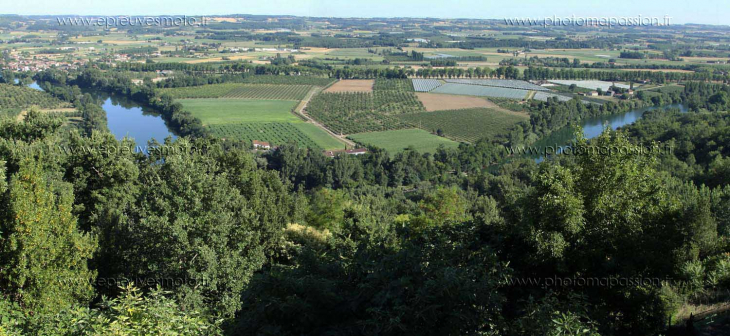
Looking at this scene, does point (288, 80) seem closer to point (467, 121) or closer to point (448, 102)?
point (448, 102)

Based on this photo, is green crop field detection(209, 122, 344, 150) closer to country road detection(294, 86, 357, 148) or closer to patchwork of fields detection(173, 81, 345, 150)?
patchwork of fields detection(173, 81, 345, 150)

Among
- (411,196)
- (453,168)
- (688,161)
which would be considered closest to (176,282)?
(411,196)

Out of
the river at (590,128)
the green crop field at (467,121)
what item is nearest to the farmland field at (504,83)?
the river at (590,128)

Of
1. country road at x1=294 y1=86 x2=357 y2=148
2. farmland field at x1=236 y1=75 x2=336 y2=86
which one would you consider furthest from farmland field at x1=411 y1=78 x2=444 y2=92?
country road at x1=294 y1=86 x2=357 y2=148

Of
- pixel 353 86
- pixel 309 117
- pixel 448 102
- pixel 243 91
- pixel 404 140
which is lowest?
pixel 404 140

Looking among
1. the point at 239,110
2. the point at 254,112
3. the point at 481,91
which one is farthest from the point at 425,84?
the point at 239,110

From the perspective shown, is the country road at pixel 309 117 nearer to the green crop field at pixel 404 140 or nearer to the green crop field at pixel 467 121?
the green crop field at pixel 404 140
